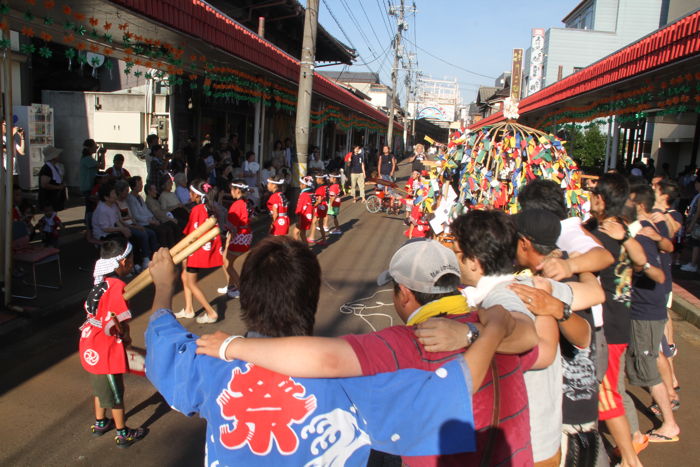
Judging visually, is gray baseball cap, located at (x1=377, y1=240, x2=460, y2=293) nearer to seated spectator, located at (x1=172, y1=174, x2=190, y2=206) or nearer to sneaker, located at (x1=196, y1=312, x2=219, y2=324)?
sneaker, located at (x1=196, y1=312, x2=219, y2=324)

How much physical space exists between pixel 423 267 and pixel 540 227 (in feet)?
2.94

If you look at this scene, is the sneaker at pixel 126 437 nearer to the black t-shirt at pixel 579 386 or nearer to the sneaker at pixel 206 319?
the sneaker at pixel 206 319

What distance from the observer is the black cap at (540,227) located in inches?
102

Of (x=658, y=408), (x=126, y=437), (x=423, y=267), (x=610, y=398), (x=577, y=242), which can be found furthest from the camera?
(x=658, y=408)

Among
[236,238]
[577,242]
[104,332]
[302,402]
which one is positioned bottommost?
[104,332]

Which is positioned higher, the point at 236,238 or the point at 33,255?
the point at 236,238

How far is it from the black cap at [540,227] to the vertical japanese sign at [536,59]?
36.4m

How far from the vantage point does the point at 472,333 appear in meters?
1.70

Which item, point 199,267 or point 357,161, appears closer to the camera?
point 199,267

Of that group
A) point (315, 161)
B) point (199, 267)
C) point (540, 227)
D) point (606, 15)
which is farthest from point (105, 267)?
point (606, 15)

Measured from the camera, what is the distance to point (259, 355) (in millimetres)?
1564

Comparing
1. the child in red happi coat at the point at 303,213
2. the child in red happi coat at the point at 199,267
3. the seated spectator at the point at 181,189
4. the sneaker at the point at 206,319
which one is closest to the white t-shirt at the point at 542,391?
the child in red happi coat at the point at 199,267

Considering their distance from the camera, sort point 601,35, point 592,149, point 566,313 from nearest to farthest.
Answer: point 566,313 < point 592,149 < point 601,35

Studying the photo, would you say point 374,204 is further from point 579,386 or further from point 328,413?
point 328,413
